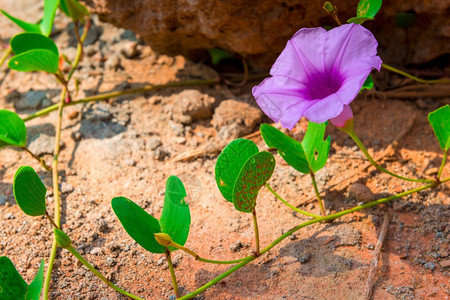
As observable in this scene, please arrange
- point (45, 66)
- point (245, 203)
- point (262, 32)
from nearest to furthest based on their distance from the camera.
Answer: point (245, 203), point (45, 66), point (262, 32)

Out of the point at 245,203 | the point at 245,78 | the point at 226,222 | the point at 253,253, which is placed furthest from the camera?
the point at 245,78

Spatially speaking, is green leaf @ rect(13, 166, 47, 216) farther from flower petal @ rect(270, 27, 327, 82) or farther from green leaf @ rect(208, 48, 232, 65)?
green leaf @ rect(208, 48, 232, 65)

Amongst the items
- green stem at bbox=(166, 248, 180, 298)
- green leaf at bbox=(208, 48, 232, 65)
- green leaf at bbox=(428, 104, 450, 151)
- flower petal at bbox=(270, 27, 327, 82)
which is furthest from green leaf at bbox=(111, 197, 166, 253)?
green leaf at bbox=(208, 48, 232, 65)

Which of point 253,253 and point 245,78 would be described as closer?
point 253,253

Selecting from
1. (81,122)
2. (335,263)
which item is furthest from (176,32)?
(335,263)

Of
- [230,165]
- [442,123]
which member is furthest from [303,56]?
[442,123]

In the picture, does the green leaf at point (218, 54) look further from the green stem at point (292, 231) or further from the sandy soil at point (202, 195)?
the green stem at point (292, 231)

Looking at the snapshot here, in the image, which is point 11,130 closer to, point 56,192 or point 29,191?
point 56,192

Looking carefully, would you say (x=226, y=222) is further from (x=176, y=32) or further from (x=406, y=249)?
(x=176, y=32)
